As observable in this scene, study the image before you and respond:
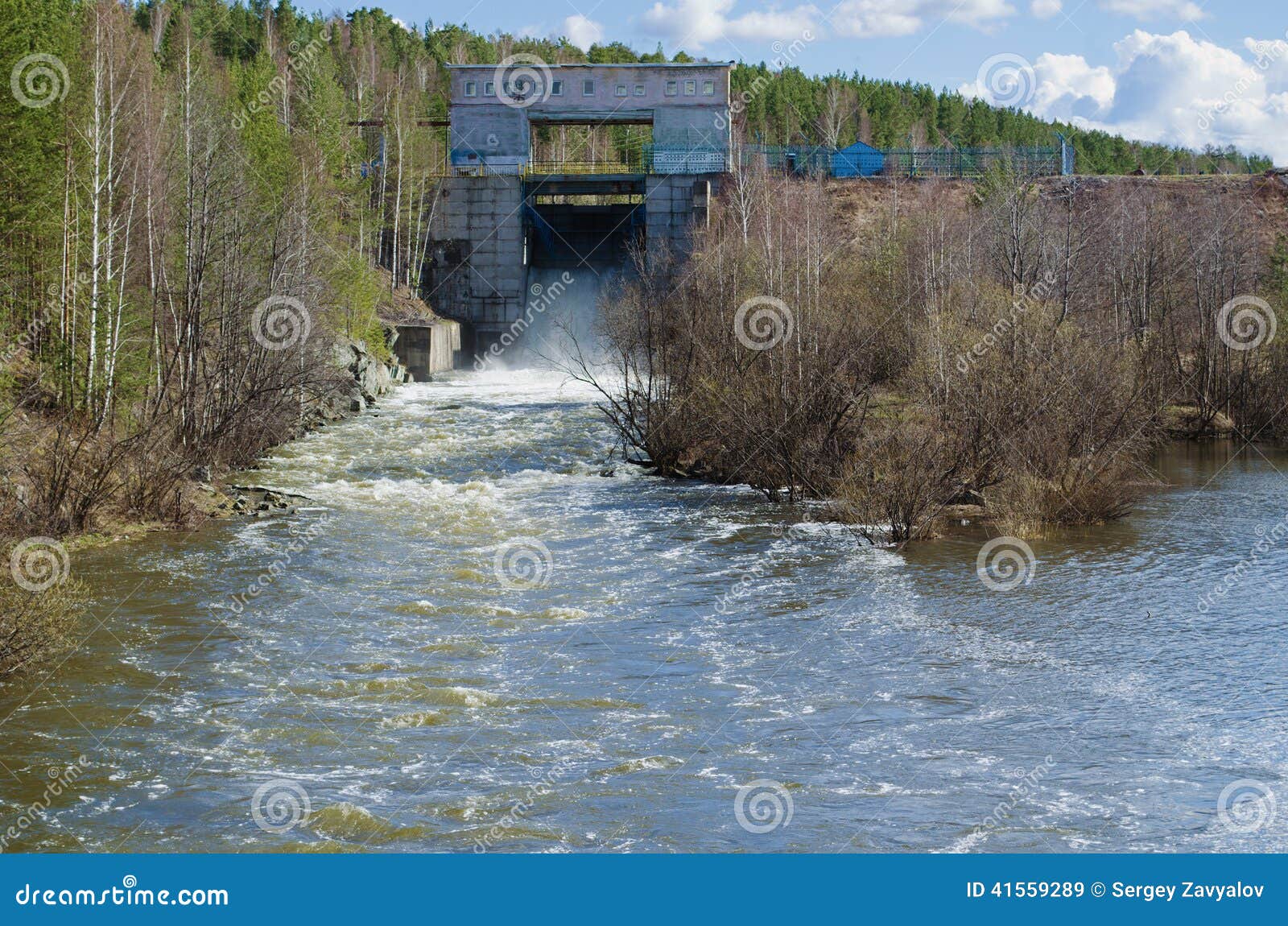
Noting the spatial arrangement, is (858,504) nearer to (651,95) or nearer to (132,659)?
(132,659)

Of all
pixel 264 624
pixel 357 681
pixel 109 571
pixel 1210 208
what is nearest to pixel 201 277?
pixel 109 571

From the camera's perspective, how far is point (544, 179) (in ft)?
209

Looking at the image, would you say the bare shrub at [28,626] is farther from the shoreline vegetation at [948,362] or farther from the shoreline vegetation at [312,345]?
the shoreline vegetation at [948,362]

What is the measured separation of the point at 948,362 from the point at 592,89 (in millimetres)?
43561

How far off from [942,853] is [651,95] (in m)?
59.0

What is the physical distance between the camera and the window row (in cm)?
6550

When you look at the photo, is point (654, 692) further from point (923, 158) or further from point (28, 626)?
point (923, 158)

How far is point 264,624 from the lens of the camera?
18.9 metres

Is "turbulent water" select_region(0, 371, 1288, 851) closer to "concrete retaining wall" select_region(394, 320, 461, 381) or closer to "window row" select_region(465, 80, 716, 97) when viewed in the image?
"concrete retaining wall" select_region(394, 320, 461, 381)

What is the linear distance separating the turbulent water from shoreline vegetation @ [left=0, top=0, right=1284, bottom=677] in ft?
5.24

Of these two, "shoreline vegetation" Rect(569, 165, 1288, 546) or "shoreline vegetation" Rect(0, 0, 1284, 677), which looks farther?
"shoreline vegetation" Rect(569, 165, 1288, 546)

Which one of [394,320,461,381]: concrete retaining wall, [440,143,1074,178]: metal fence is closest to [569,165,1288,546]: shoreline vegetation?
[394,320,461,381]: concrete retaining wall

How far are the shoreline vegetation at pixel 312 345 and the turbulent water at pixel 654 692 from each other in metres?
1.60

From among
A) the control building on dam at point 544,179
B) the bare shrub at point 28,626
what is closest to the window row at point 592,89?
the control building on dam at point 544,179
